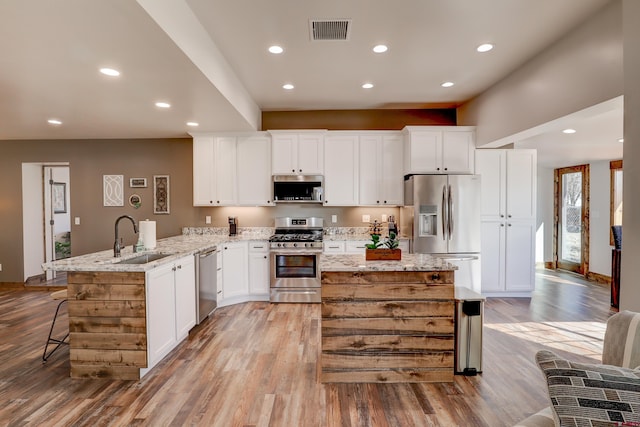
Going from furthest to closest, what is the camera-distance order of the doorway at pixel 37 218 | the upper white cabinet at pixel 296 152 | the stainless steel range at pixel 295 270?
the doorway at pixel 37 218
the upper white cabinet at pixel 296 152
the stainless steel range at pixel 295 270

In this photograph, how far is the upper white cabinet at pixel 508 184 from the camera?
4887mm

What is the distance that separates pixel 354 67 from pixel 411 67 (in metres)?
0.63

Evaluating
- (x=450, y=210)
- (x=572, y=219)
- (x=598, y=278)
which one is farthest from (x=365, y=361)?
(x=572, y=219)

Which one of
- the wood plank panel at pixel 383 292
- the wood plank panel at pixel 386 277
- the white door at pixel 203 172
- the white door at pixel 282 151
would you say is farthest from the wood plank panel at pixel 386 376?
the white door at pixel 203 172

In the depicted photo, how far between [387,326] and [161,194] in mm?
4450

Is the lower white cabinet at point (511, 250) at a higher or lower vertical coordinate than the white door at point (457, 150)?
lower

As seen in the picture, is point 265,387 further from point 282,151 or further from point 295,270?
point 282,151

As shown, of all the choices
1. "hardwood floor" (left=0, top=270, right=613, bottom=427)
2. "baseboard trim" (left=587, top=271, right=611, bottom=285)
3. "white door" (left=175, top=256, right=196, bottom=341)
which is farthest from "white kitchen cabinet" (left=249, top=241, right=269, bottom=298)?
"baseboard trim" (left=587, top=271, right=611, bottom=285)

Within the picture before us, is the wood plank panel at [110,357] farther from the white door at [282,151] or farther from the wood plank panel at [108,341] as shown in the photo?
the white door at [282,151]

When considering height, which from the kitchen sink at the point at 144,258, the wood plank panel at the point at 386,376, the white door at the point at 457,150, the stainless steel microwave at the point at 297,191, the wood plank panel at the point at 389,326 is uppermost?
the white door at the point at 457,150

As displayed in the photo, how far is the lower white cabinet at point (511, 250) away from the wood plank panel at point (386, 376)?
2.86 m

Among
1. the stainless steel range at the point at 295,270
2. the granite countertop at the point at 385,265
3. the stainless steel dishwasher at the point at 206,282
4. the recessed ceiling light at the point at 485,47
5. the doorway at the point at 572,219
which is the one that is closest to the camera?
the granite countertop at the point at 385,265

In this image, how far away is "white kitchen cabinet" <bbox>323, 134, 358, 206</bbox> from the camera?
504 centimetres

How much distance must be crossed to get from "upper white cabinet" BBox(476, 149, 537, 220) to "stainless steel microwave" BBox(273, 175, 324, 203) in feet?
7.82
